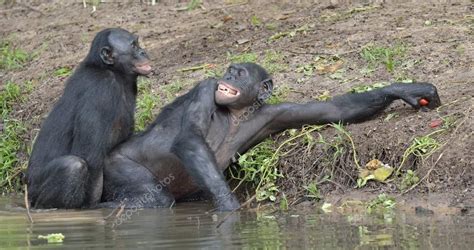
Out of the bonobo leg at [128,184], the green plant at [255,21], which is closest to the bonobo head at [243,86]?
the bonobo leg at [128,184]

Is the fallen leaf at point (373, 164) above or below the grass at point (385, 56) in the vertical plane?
below

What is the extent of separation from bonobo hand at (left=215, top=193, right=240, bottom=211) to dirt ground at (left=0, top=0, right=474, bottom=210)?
1.75 ft

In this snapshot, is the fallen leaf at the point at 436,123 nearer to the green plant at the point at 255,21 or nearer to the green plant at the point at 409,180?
the green plant at the point at 409,180

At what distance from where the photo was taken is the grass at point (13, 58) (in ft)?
47.0

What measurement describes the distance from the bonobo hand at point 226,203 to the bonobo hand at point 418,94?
177 centimetres

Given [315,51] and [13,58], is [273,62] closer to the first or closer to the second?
[315,51]

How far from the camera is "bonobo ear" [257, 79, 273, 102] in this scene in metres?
10.7

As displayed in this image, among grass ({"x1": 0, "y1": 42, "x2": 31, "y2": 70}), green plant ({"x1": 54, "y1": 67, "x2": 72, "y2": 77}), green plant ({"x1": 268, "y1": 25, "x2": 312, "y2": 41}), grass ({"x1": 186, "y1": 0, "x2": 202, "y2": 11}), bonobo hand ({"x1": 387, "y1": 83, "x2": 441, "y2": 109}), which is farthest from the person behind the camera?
grass ({"x1": 186, "y1": 0, "x2": 202, "y2": 11})

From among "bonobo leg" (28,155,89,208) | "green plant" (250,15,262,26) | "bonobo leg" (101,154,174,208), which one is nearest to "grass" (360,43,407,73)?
"green plant" (250,15,262,26)

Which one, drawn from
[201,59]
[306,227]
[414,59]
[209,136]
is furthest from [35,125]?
[306,227]

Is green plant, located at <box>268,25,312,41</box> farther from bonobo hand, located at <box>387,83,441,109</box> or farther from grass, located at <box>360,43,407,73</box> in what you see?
bonobo hand, located at <box>387,83,441,109</box>

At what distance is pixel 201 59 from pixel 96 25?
101 inches

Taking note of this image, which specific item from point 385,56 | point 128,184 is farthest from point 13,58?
point 385,56

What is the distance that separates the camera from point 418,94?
1023 cm
